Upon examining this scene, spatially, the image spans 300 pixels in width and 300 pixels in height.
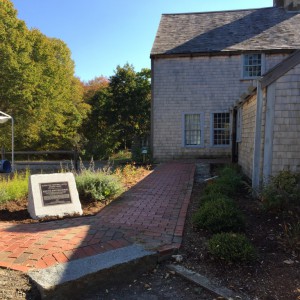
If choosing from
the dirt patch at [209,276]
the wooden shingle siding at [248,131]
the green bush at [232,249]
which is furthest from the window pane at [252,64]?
the green bush at [232,249]

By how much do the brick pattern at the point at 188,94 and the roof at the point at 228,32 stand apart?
66cm

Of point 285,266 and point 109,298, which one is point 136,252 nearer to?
point 109,298

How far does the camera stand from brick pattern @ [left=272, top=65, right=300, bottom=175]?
640 cm

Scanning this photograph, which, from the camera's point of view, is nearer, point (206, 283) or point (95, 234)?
point (206, 283)

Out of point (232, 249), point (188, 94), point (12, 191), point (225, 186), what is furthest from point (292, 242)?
A: point (188, 94)

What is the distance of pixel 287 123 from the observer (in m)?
6.44

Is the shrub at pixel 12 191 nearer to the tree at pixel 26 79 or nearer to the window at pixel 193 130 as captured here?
the window at pixel 193 130

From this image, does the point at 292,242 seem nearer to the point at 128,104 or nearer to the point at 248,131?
the point at 248,131

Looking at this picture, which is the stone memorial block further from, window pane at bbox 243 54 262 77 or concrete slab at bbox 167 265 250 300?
window pane at bbox 243 54 262 77

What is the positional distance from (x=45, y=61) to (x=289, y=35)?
1392 centimetres

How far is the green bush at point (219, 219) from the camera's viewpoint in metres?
4.28

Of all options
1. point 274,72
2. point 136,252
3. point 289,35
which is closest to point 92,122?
point 289,35

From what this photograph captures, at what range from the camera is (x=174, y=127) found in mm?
15562

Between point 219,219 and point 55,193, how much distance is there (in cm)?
284
